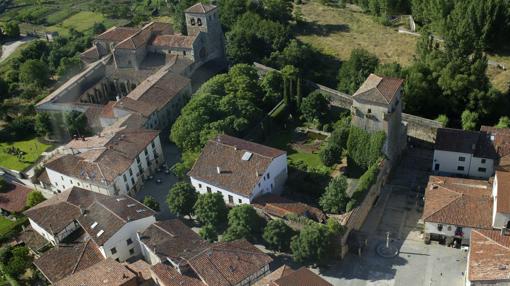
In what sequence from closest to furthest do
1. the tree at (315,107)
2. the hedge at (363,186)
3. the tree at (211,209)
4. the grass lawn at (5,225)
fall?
the hedge at (363,186)
the tree at (211,209)
the grass lawn at (5,225)
the tree at (315,107)

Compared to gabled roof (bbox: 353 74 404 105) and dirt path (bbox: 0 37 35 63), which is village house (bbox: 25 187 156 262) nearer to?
gabled roof (bbox: 353 74 404 105)

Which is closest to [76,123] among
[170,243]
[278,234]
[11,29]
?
[170,243]

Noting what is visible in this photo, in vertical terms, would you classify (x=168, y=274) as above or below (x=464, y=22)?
below

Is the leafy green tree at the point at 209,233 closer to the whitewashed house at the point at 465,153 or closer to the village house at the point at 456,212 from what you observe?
the village house at the point at 456,212

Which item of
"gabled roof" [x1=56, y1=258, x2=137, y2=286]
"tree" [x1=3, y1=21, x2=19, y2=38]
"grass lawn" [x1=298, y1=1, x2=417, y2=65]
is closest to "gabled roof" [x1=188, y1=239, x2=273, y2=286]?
"gabled roof" [x1=56, y1=258, x2=137, y2=286]

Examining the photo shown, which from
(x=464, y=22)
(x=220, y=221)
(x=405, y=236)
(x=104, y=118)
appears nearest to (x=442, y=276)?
(x=405, y=236)

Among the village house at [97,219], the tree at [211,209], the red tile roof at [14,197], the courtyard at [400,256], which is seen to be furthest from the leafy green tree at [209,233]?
the red tile roof at [14,197]

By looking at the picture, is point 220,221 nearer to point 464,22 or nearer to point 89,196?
point 89,196
